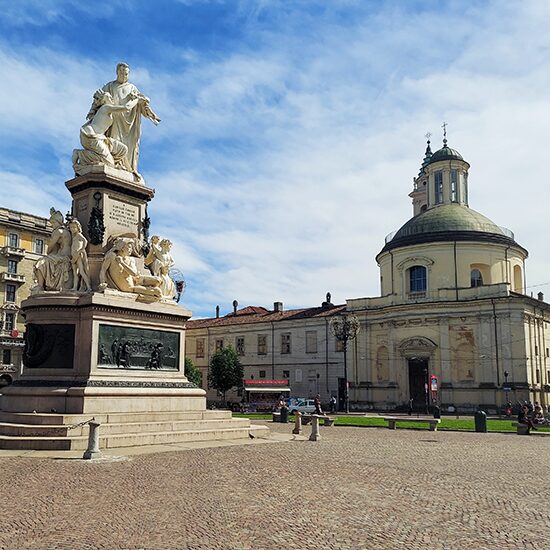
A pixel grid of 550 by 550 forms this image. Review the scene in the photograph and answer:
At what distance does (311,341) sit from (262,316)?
8.25m

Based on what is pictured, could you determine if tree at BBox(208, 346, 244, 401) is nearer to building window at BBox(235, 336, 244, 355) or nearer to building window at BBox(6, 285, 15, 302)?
building window at BBox(235, 336, 244, 355)

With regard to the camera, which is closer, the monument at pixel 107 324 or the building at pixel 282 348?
the monument at pixel 107 324

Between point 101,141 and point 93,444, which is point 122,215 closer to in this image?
point 101,141

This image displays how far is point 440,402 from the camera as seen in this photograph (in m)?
51.0

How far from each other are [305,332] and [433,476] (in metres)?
50.6

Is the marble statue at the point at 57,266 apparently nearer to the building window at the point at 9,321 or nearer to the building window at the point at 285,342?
the building window at the point at 9,321

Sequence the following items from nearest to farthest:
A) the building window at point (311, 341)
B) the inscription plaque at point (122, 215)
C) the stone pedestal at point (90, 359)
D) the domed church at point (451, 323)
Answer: the stone pedestal at point (90, 359) → the inscription plaque at point (122, 215) → the domed church at point (451, 323) → the building window at point (311, 341)

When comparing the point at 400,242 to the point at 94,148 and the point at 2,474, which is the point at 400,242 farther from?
the point at 2,474

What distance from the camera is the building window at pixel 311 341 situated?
62062 millimetres

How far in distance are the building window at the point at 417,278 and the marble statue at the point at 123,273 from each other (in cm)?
4019

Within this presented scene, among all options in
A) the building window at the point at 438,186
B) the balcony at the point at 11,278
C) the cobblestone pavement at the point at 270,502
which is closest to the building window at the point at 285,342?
the building window at the point at 438,186

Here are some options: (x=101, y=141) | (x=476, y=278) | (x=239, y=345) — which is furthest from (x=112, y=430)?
(x=239, y=345)

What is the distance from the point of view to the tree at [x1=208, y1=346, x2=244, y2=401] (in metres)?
62.5

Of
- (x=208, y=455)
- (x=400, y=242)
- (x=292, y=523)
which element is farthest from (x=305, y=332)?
(x=292, y=523)
